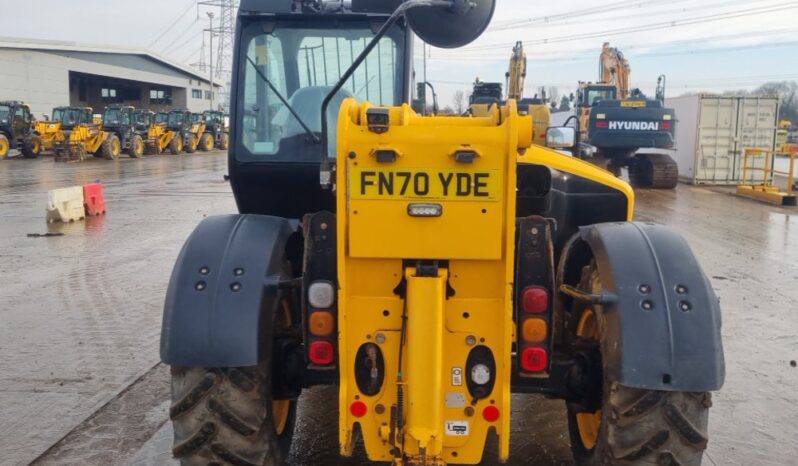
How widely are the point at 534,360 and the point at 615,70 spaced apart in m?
27.1

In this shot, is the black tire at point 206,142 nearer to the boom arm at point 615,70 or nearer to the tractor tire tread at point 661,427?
the boom arm at point 615,70

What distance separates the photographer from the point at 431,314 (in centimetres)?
297

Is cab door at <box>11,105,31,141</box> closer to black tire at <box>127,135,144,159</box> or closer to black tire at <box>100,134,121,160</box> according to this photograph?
black tire at <box>100,134,121,160</box>

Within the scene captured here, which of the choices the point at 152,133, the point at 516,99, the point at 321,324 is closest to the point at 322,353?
the point at 321,324

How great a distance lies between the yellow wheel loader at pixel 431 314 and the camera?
2.99m

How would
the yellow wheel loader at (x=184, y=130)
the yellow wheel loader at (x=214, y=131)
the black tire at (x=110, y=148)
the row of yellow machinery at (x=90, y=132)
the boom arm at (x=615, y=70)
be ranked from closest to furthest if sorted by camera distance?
the boom arm at (x=615, y=70) → the row of yellow machinery at (x=90, y=132) → the black tire at (x=110, y=148) → the yellow wheel loader at (x=184, y=130) → the yellow wheel loader at (x=214, y=131)

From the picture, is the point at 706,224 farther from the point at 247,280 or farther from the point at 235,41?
the point at 247,280

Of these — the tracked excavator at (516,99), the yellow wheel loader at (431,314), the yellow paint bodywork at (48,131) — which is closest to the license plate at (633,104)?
the tracked excavator at (516,99)

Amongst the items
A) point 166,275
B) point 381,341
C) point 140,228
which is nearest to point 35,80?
point 140,228

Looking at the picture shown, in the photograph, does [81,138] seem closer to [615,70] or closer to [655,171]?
[615,70]

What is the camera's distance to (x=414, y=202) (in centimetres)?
300

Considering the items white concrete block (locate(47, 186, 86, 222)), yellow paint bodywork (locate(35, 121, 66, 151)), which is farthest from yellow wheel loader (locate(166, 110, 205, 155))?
white concrete block (locate(47, 186, 86, 222))

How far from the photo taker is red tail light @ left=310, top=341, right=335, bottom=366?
3270mm

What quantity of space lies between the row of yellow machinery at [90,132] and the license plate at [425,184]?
30931 millimetres
